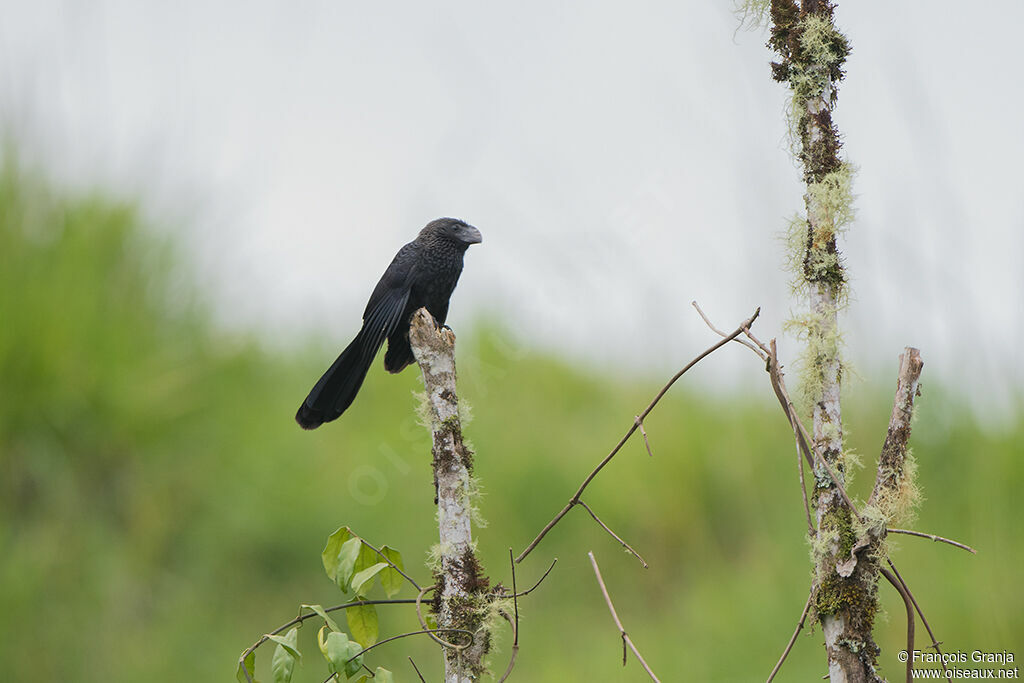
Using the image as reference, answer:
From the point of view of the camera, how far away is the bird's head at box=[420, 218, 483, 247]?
330cm

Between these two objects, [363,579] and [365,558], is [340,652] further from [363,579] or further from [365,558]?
[365,558]

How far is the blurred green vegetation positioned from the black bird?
3.05 feet

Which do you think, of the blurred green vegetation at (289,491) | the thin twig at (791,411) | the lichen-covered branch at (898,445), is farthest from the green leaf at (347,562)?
the blurred green vegetation at (289,491)

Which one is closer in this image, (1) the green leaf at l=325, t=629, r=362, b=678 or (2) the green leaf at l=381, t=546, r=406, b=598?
(1) the green leaf at l=325, t=629, r=362, b=678

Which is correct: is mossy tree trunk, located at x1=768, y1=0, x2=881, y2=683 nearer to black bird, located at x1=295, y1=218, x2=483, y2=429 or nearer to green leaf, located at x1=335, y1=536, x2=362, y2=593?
green leaf, located at x1=335, y1=536, x2=362, y2=593

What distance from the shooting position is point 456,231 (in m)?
3.35

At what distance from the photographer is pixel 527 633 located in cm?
430

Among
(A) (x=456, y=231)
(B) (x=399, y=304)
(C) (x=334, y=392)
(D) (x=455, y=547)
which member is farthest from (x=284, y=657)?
(A) (x=456, y=231)

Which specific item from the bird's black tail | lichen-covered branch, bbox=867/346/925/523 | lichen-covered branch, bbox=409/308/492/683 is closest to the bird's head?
the bird's black tail

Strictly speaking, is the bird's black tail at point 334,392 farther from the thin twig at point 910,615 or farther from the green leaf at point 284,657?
the thin twig at point 910,615

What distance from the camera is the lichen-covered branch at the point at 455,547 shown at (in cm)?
151

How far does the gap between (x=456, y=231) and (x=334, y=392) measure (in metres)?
0.93

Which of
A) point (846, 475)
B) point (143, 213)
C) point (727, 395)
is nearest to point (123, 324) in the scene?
point (143, 213)

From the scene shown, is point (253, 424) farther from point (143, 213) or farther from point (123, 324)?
point (143, 213)
